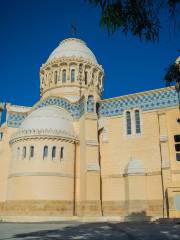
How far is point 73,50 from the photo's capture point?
33.2 m

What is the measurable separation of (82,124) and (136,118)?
4865 mm

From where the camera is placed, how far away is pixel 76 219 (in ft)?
72.7

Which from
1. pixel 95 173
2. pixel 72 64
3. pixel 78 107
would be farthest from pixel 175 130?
pixel 72 64

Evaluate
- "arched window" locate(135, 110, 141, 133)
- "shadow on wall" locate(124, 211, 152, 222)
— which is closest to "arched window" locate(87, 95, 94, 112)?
"arched window" locate(135, 110, 141, 133)

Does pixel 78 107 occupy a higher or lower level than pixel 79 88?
lower

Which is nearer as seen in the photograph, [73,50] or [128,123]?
[128,123]

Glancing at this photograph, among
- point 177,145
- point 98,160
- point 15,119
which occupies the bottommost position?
point 98,160

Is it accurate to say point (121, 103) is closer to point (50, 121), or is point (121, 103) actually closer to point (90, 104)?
point (90, 104)

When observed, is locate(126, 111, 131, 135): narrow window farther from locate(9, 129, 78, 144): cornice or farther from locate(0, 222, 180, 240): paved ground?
locate(0, 222, 180, 240): paved ground

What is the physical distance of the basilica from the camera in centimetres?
2184

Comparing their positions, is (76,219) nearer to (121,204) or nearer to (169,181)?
(121,204)

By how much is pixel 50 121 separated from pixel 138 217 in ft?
35.6

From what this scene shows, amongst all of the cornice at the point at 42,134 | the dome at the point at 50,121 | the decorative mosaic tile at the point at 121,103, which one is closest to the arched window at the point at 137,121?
the decorative mosaic tile at the point at 121,103

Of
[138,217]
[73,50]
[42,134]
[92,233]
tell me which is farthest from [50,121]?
[92,233]
